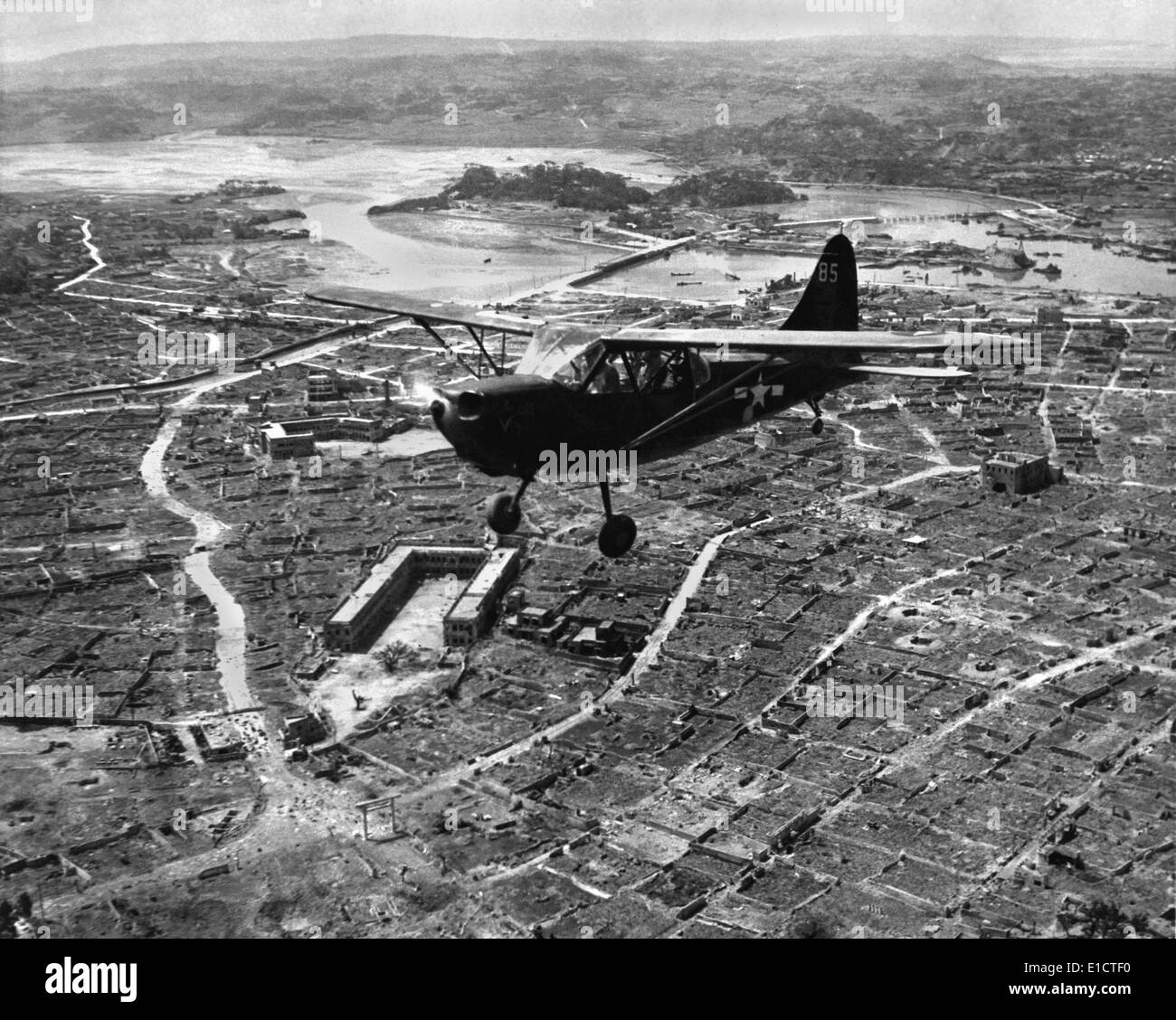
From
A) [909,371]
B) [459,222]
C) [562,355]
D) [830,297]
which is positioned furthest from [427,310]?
[459,222]

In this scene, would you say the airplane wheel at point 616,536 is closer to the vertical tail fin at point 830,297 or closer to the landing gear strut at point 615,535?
the landing gear strut at point 615,535

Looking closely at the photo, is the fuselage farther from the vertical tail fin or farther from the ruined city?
the vertical tail fin

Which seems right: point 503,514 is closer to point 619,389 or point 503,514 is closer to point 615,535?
point 615,535

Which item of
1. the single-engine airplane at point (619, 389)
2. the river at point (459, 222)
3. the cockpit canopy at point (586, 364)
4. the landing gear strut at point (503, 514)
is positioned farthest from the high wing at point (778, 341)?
the river at point (459, 222)
